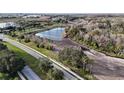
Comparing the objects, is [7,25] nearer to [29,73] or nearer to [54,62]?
[29,73]

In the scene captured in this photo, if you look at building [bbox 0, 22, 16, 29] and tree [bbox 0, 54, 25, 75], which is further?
building [bbox 0, 22, 16, 29]

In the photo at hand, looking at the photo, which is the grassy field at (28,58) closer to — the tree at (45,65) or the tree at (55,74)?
the tree at (45,65)

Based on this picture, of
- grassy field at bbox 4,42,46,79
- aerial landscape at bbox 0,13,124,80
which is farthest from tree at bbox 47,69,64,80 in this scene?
grassy field at bbox 4,42,46,79

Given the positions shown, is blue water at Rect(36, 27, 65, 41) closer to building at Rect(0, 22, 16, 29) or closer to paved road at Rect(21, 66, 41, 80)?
building at Rect(0, 22, 16, 29)

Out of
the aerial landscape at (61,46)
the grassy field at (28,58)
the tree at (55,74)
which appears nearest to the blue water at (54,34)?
the aerial landscape at (61,46)

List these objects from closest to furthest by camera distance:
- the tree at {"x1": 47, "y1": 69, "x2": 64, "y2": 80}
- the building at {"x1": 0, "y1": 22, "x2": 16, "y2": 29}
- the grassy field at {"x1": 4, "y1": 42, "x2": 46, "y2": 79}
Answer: the tree at {"x1": 47, "y1": 69, "x2": 64, "y2": 80} → the grassy field at {"x1": 4, "y1": 42, "x2": 46, "y2": 79} → the building at {"x1": 0, "y1": 22, "x2": 16, "y2": 29}
